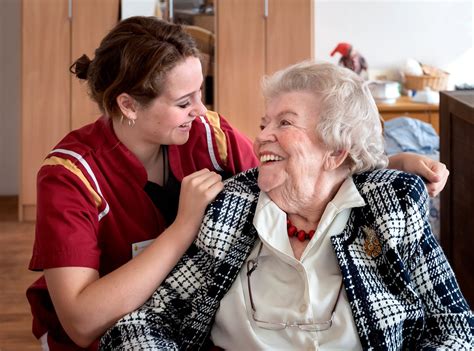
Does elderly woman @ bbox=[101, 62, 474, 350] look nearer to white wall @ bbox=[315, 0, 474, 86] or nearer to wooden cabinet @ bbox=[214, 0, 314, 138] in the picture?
wooden cabinet @ bbox=[214, 0, 314, 138]

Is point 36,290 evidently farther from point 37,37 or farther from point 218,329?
point 37,37

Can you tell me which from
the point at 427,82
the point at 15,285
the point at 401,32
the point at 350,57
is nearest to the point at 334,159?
the point at 15,285

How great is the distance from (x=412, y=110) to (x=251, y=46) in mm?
1215

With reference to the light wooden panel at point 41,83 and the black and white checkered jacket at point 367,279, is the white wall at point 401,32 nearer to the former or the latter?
the light wooden panel at point 41,83

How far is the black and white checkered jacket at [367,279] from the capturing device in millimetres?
1780

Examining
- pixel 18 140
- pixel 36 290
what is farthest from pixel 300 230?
pixel 18 140

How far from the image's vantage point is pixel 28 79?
500 cm

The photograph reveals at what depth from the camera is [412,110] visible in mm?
5438

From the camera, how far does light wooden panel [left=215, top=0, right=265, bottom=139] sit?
5105mm

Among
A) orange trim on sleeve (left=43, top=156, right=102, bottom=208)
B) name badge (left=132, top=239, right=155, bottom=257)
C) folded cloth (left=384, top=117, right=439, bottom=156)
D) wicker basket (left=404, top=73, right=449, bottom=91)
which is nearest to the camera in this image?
orange trim on sleeve (left=43, top=156, right=102, bottom=208)

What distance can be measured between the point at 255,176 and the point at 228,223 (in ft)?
0.59

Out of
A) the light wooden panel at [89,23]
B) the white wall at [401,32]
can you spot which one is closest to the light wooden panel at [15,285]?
the light wooden panel at [89,23]

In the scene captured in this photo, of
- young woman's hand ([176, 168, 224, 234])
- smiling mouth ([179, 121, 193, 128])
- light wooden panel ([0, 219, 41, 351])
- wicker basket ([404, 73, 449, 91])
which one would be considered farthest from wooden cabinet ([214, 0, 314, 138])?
young woman's hand ([176, 168, 224, 234])

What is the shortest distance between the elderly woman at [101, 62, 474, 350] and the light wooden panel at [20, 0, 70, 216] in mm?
3286
